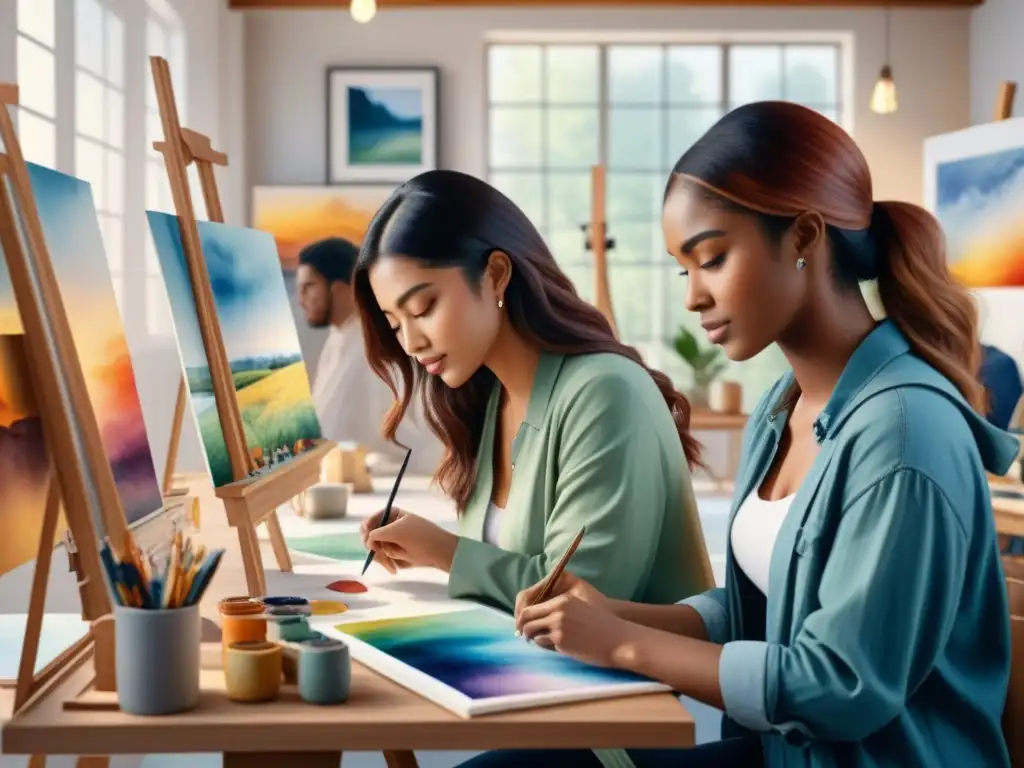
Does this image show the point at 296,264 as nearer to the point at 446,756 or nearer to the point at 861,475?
the point at 446,756

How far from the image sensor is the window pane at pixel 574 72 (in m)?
7.05

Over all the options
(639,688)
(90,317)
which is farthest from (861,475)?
(90,317)

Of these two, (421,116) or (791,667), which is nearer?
(791,667)

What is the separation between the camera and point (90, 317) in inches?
65.6

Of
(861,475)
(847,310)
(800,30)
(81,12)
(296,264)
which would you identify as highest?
(800,30)

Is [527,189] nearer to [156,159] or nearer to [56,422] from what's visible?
[156,159]

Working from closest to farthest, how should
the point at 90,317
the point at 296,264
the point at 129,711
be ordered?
the point at 129,711, the point at 90,317, the point at 296,264

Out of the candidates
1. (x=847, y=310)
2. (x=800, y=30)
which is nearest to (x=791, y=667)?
(x=847, y=310)

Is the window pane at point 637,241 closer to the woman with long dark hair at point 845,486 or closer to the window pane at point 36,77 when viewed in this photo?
the window pane at point 36,77

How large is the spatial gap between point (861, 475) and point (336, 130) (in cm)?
599

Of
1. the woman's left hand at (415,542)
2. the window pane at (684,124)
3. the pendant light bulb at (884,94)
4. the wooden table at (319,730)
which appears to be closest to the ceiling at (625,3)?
the window pane at (684,124)

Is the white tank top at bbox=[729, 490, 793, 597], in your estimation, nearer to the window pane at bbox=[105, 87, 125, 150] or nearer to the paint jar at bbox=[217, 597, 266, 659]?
the paint jar at bbox=[217, 597, 266, 659]

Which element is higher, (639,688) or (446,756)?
(639,688)

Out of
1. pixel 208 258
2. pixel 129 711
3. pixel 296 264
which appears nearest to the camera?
pixel 129 711
